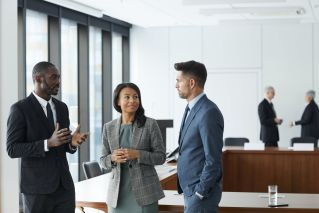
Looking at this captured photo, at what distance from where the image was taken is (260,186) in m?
9.40

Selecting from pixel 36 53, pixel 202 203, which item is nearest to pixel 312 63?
pixel 36 53

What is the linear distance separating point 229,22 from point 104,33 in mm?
2616

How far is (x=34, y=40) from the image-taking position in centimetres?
995

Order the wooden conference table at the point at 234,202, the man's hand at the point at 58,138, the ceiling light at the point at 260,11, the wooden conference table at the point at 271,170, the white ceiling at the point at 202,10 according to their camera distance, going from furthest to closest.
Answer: the ceiling light at the point at 260,11
the white ceiling at the point at 202,10
the wooden conference table at the point at 271,170
the wooden conference table at the point at 234,202
the man's hand at the point at 58,138

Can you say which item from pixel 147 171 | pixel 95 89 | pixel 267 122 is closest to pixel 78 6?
pixel 95 89

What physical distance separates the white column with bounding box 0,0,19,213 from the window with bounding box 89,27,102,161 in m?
8.03

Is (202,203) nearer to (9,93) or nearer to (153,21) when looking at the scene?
(9,93)

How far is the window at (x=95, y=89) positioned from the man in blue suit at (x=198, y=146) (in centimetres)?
836

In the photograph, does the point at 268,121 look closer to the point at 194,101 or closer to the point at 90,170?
the point at 90,170

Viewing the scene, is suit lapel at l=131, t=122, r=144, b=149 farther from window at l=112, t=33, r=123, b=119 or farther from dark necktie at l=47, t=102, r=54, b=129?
window at l=112, t=33, r=123, b=119

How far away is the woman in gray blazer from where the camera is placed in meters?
4.14

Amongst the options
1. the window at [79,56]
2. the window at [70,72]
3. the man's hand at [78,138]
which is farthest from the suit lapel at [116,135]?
the window at [70,72]

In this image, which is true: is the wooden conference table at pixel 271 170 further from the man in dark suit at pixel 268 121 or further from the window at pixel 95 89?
the window at pixel 95 89

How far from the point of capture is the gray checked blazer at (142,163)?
13.6ft
